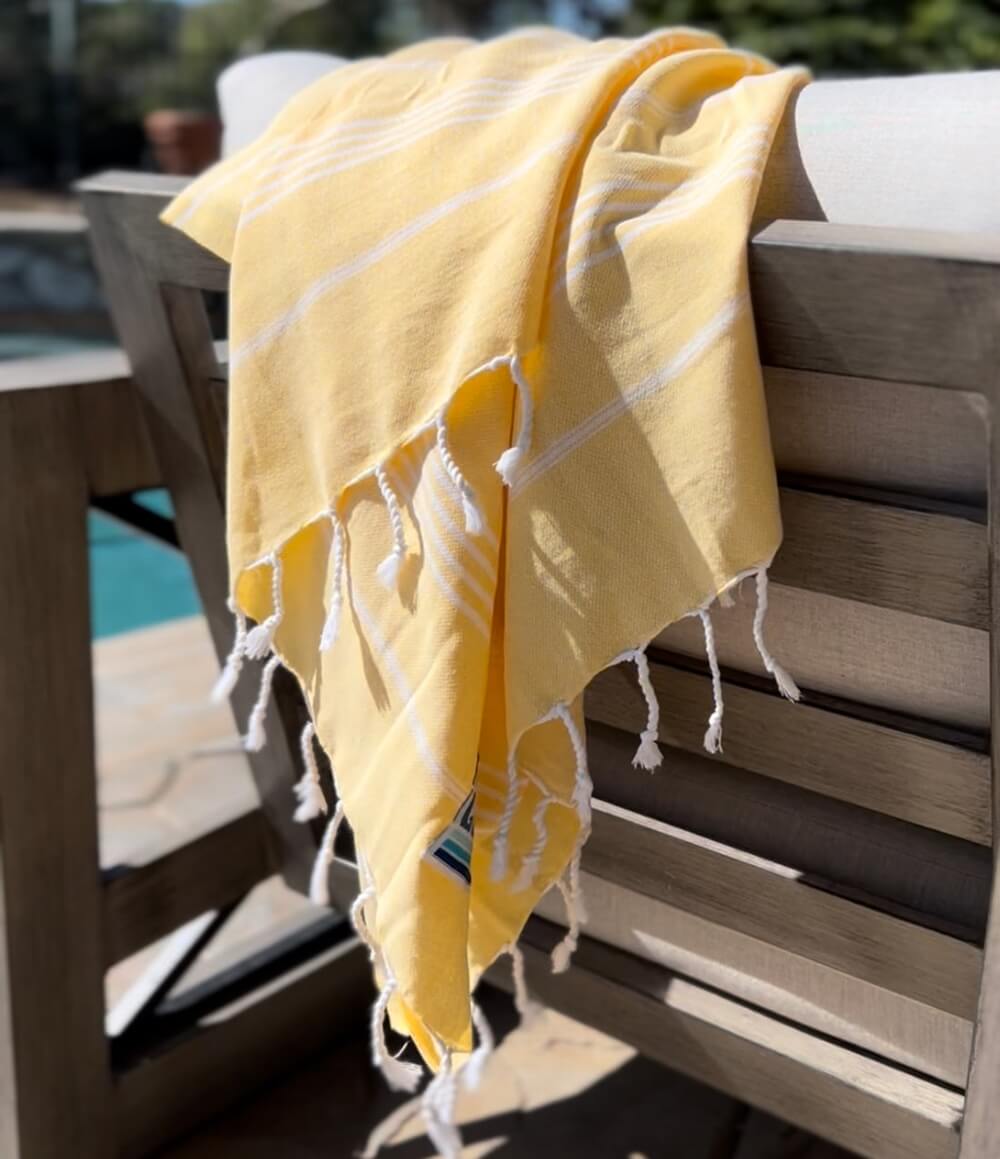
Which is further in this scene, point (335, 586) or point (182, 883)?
point (182, 883)

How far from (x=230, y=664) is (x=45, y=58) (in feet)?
32.7

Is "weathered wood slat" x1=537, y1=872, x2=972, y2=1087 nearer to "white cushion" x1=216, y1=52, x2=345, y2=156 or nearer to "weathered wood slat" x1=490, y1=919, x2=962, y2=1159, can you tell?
"weathered wood slat" x1=490, y1=919, x2=962, y2=1159

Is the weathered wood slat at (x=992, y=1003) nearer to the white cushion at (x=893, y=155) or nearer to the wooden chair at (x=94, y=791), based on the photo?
the white cushion at (x=893, y=155)

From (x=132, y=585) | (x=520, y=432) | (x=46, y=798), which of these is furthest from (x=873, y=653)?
(x=132, y=585)

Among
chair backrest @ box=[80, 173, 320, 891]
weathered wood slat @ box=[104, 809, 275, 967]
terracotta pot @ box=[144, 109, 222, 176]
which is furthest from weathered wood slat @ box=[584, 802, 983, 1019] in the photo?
terracotta pot @ box=[144, 109, 222, 176]

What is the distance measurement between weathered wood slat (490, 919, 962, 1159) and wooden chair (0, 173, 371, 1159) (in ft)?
1.11

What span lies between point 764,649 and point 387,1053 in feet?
1.49

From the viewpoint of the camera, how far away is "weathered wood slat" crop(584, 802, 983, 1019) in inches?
33.2

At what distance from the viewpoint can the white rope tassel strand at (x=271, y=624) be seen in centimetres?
93

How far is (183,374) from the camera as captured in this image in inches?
43.1

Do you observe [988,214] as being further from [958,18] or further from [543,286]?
[958,18]

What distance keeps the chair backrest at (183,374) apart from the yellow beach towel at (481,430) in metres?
0.08

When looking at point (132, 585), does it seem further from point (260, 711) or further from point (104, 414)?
point (260, 711)

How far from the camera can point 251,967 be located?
1.49m
